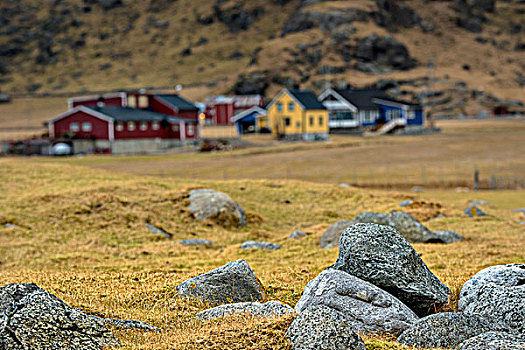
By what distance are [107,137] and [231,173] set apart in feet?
117

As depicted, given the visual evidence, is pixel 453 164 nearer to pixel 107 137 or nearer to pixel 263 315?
pixel 107 137

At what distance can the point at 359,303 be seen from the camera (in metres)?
9.53

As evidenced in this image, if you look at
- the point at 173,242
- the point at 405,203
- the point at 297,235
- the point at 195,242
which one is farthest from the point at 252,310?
the point at 405,203

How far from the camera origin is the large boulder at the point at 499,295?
9008mm

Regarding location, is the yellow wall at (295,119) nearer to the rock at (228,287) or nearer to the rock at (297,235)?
the rock at (297,235)

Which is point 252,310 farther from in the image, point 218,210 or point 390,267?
point 218,210

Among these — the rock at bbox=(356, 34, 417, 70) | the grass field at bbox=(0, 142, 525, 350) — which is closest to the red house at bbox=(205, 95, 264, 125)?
the rock at bbox=(356, 34, 417, 70)

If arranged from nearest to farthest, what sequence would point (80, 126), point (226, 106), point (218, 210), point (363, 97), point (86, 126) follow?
point (218, 210)
point (86, 126)
point (80, 126)
point (363, 97)
point (226, 106)

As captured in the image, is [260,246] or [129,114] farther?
[129,114]

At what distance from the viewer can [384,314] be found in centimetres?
944

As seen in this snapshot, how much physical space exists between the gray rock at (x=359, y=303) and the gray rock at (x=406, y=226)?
1242 centimetres

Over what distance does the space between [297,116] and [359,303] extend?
310 ft

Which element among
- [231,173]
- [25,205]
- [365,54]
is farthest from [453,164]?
[365,54]

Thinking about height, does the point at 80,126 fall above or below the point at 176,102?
below
